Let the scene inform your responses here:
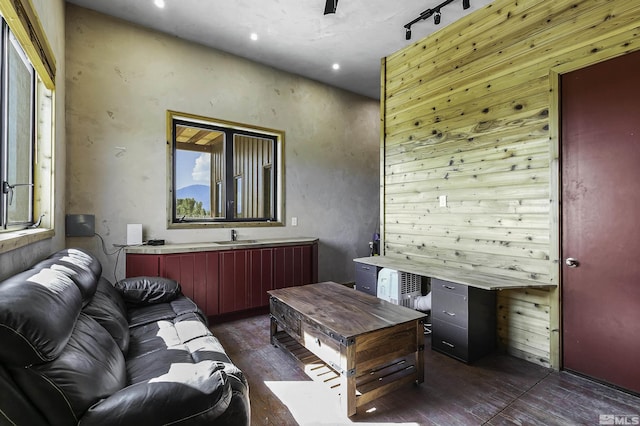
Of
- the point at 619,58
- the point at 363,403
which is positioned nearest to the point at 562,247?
the point at 619,58

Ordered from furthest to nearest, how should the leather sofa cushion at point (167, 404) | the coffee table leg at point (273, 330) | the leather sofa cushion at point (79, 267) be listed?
1. the coffee table leg at point (273, 330)
2. the leather sofa cushion at point (79, 267)
3. the leather sofa cushion at point (167, 404)

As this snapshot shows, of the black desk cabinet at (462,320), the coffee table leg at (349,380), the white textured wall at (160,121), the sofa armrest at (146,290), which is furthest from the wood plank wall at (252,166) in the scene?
the coffee table leg at (349,380)

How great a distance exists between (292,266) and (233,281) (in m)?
0.83

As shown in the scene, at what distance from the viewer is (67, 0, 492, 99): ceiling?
127 inches

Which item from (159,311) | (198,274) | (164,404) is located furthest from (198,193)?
(164,404)

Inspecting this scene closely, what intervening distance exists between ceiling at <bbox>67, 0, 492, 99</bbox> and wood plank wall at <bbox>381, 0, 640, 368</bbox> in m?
0.42

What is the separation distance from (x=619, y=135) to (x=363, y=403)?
101 inches

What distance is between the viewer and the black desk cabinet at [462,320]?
2.65 meters

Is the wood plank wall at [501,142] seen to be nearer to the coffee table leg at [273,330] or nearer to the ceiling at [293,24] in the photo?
the ceiling at [293,24]

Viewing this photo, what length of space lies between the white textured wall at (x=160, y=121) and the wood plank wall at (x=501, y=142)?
1.62 meters

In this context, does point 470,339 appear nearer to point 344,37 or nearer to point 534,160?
point 534,160

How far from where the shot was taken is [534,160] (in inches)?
106

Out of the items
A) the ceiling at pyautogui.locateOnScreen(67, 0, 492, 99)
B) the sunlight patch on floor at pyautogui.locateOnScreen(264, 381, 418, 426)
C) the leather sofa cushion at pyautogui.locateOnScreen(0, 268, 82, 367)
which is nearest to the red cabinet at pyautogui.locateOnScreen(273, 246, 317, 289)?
the sunlight patch on floor at pyautogui.locateOnScreen(264, 381, 418, 426)

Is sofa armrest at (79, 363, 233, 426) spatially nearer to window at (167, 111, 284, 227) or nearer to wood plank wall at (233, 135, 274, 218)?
window at (167, 111, 284, 227)
